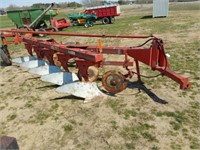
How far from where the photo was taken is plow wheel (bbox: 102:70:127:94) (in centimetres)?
505

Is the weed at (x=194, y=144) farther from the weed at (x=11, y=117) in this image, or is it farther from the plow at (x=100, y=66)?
the weed at (x=11, y=117)

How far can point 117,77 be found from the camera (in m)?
5.05

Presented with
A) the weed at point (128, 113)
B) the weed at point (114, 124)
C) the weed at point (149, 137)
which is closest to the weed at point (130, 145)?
the weed at point (149, 137)

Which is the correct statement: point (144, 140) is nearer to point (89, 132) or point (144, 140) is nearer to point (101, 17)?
point (89, 132)

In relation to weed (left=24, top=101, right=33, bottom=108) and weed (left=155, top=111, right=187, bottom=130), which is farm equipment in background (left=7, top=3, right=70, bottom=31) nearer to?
weed (left=24, top=101, right=33, bottom=108)

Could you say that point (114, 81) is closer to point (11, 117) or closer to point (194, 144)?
point (194, 144)

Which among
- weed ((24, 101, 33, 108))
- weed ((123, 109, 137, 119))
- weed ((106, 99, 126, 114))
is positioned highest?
weed ((106, 99, 126, 114))

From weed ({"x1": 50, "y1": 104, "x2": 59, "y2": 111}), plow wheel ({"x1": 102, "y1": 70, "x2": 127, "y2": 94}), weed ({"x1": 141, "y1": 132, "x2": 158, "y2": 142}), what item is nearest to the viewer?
weed ({"x1": 141, "y1": 132, "x2": 158, "y2": 142})

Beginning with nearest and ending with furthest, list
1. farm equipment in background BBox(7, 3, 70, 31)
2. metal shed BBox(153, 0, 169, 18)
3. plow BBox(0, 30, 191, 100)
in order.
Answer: plow BBox(0, 30, 191, 100) → farm equipment in background BBox(7, 3, 70, 31) → metal shed BBox(153, 0, 169, 18)

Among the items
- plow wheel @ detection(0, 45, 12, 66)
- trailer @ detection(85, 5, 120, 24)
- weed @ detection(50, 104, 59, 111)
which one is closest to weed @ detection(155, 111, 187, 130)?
weed @ detection(50, 104, 59, 111)

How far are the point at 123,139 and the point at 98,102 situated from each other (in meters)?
1.35

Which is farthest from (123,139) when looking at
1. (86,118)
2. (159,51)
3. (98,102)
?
(159,51)

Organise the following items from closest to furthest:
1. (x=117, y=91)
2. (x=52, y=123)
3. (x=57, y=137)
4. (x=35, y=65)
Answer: (x=57, y=137), (x=52, y=123), (x=117, y=91), (x=35, y=65)

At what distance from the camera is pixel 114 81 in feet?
16.8
